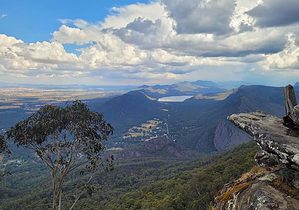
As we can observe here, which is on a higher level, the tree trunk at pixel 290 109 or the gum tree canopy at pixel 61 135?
the tree trunk at pixel 290 109

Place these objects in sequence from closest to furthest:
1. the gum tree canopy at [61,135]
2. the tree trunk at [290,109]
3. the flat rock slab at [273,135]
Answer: the flat rock slab at [273,135] → the tree trunk at [290,109] → the gum tree canopy at [61,135]

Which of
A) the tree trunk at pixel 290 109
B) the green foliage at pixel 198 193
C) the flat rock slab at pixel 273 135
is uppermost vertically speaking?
the tree trunk at pixel 290 109

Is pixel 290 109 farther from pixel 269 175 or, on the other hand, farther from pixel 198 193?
pixel 198 193

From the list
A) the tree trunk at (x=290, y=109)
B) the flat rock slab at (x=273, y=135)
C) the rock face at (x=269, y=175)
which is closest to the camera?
the rock face at (x=269, y=175)

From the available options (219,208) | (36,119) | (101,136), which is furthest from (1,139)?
(219,208)

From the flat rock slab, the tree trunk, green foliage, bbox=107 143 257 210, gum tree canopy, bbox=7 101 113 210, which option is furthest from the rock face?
green foliage, bbox=107 143 257 210

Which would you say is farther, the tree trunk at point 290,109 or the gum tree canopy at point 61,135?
the gum tree canopy at point 61,135

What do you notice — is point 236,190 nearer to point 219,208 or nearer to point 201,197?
point 219,208

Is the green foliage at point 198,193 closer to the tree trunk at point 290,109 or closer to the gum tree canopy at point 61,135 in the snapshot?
the gum tree canopy at point 61,135

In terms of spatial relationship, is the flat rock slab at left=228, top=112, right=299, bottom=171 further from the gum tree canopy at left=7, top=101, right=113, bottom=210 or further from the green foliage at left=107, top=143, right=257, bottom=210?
the green foliage at left=107, top=143, right=257, bottom=210

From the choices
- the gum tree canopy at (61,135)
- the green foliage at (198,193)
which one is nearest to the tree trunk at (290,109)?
the gum tree canopy at (61,135)
